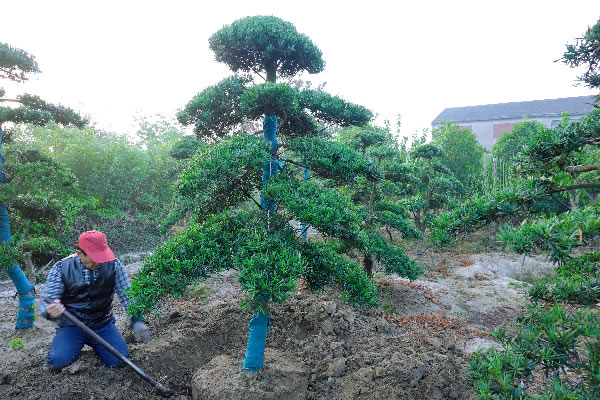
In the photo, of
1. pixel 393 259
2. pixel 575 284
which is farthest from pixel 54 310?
pixel 393 259

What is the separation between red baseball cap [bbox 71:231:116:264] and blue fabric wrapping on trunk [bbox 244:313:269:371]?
1909 mm

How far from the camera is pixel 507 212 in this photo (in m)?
2.17

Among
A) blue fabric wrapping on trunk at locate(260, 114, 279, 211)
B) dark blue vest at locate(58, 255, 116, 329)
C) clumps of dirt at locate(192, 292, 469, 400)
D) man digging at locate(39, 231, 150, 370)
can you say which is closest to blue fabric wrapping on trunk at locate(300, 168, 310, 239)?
blue fabric wrapping on trunk at locate(260, 114, 279, 211)

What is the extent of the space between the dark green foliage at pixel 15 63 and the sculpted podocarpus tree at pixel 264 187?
3.09 meters

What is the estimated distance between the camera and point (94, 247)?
4070 mm

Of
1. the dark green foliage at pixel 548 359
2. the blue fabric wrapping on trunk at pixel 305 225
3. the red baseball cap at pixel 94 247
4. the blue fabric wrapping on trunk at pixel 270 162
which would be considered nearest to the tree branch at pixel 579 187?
the dark green foliage at pixel 548 359

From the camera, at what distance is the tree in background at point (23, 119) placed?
522cm

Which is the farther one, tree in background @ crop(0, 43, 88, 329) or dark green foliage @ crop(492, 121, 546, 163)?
dark green foliage @ crop(492, 121, 546, 163)

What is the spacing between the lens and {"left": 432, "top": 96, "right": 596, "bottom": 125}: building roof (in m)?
31.3

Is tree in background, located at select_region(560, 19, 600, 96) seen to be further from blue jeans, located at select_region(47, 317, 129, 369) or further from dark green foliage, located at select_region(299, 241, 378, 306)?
blue jeans, located at select_region(47, 317, 129, 369)

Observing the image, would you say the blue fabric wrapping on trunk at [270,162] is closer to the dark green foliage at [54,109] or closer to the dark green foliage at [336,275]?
the dark green foliage at [336,275]

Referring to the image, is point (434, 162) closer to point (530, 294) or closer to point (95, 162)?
point (530, 294)

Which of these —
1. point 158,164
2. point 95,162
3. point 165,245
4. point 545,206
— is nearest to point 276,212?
point 165,245

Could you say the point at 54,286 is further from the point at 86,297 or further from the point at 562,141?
the point at 562,141
